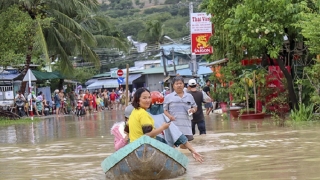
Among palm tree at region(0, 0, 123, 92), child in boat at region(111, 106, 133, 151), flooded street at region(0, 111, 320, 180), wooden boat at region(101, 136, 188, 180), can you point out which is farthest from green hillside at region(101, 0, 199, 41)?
wooden boat at region(101, 136, 188, 180)

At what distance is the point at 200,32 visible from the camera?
3188 cm

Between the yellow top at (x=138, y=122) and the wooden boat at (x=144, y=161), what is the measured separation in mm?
225

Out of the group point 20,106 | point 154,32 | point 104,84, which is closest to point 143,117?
point 20,106

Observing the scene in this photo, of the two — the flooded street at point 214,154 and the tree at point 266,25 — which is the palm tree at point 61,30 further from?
the flooded street at point 214,154

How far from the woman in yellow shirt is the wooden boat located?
0.16 meters

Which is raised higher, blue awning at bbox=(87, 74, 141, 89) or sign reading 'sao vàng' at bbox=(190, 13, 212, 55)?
sign reading 'sao vàng' at bbox=(190, 13, 212, 55)

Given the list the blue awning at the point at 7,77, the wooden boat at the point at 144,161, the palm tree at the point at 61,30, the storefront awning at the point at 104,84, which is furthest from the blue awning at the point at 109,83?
the wooden boat at the point at 144,161

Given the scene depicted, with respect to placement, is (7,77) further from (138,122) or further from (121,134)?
(138,122)

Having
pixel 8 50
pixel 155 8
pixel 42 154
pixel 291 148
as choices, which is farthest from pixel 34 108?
pixel 155 8

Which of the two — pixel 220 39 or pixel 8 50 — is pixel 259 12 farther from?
pixel 8 50

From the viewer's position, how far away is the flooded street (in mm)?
9836

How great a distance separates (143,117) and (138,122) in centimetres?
14

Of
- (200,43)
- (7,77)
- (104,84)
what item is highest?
(200,43)

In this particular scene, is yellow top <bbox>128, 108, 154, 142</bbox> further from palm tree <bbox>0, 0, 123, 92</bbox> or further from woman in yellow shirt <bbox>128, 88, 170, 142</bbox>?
palm tree <bbox>0, 0, 123, 92</bbox>
